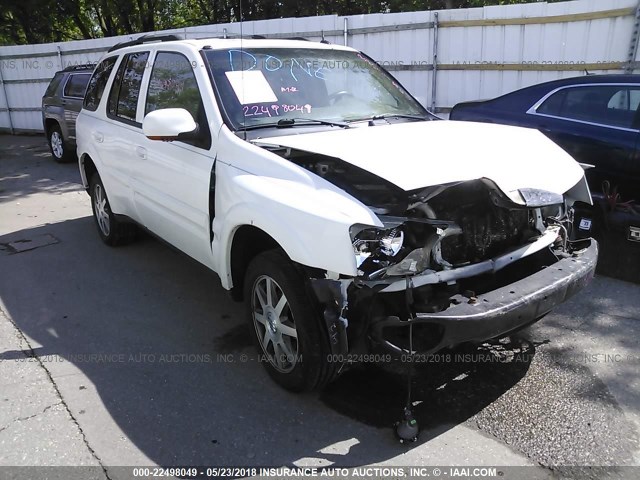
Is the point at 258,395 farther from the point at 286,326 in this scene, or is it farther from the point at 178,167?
the point at 178,167

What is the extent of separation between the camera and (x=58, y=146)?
11578 mm

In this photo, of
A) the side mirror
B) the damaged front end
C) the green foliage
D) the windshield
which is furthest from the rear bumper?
the green foliage

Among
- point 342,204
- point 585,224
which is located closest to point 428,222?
point 342,204

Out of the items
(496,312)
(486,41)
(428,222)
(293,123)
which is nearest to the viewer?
(496,312)

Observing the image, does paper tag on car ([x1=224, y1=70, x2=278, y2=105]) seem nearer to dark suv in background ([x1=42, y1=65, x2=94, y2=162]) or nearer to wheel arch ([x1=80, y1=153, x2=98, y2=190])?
wheel arch ([x1=80, y1=153, x2=98, y2=190])

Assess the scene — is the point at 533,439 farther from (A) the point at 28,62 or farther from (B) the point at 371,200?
(A) the point at 28,62

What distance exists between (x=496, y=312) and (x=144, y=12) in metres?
21.1

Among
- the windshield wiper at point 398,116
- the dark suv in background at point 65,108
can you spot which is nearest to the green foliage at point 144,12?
the dark suv in background at point 65,108

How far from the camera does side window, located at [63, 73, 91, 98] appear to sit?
10711 mm

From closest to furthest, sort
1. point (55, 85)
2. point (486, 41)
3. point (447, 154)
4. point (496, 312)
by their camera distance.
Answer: point (496, 312)
point (447, 154)
point (486, 41)
point (55, 85)

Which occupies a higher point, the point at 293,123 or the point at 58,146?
the point at 293,123

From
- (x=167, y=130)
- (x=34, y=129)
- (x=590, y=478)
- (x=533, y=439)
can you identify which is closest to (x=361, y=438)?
(x=533, y=439)

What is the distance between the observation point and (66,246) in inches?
241

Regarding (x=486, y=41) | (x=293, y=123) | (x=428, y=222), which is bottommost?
(x=428, y=222)
